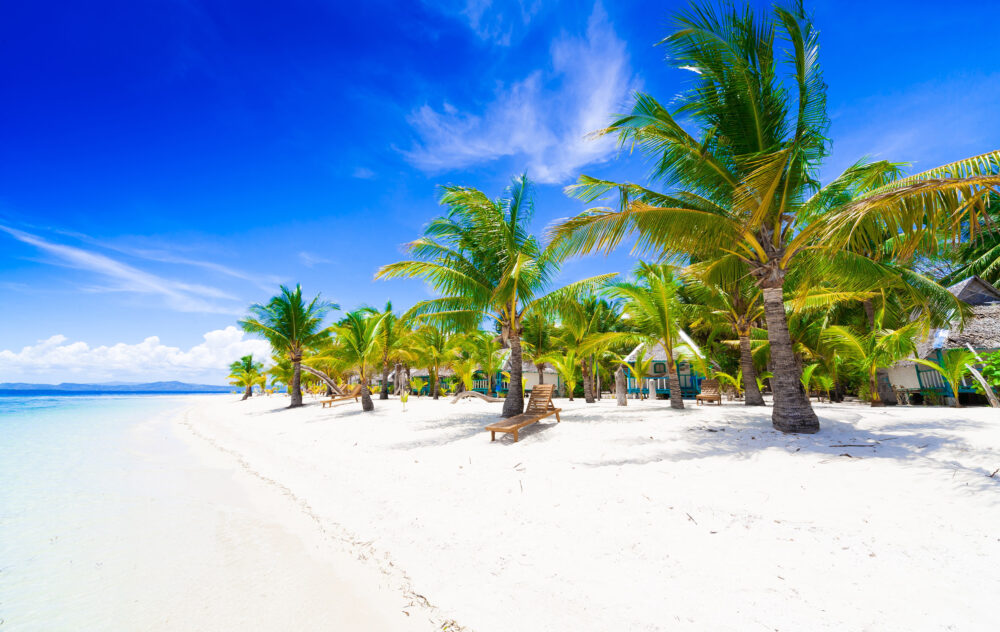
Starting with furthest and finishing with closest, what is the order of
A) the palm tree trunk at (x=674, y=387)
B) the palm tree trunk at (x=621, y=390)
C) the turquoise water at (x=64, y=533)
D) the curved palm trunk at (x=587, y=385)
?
the curved palm trunk at (x=587, y=385), the palm tree trunk at (x=621, y=390), the palm tree trunk at (x=674, y=387), the turquoise water at (x=64, y=533)

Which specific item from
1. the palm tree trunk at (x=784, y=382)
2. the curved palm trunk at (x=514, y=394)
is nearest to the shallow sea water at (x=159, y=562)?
the curved palm trunk at (x=514, y=394)

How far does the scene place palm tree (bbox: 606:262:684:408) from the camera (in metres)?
10.4

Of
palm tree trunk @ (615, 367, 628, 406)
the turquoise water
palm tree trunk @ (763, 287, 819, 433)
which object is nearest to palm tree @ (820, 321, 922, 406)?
palm tree trunk @ (763, 287, 819, 433)

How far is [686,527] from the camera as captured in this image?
147 inches

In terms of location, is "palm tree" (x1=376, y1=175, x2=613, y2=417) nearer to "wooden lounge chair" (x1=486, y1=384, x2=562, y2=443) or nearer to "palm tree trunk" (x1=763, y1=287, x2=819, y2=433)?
"wooden lounge chair" (x1=486, y1=384, x2=562, y2=443)

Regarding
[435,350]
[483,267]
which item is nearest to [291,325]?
[435,350]

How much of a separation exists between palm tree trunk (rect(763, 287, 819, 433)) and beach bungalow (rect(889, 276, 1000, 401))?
8.55 metres

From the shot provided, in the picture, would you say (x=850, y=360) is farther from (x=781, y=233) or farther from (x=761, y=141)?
(x=761, y=141)

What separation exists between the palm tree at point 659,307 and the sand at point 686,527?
11.7 ft

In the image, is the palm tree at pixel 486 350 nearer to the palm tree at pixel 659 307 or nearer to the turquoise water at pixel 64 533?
the palm tree at pixel 659 307

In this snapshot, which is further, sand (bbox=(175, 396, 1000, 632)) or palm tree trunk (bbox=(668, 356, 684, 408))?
palm tree trunk (bbox=(668, 356, 684, 408))

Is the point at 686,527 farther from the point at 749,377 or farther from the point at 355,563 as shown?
the point at 749,377

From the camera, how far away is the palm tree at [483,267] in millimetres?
10120

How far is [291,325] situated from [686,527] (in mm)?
21800
